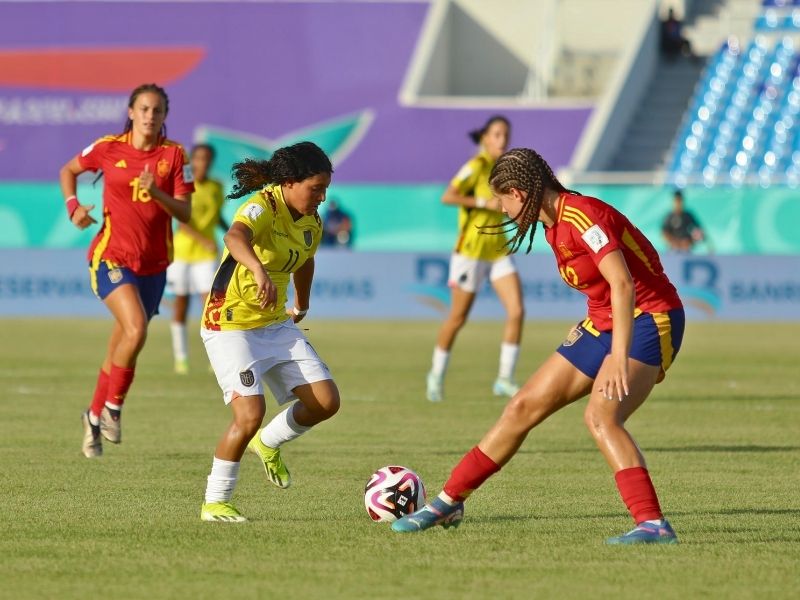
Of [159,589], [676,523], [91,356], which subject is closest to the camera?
[159,589]

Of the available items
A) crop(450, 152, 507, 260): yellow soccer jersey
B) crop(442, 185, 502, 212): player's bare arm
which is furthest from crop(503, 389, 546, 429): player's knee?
crop(450, 152, 507, 260): yellow soccer jersey

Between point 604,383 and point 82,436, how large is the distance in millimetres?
5705

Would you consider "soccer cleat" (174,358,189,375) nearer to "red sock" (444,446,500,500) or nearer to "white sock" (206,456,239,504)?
"white sock" (206,456,239,504)

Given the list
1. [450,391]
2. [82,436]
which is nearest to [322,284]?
[450,391]

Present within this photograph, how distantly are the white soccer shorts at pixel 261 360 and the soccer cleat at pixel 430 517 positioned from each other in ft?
3.02

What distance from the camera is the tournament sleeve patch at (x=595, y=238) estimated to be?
695cm

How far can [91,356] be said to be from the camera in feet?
63.8

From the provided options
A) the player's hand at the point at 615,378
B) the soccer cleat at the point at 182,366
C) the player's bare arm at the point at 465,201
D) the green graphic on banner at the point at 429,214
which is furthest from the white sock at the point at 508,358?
the green graphic on banner at the point at 429,214

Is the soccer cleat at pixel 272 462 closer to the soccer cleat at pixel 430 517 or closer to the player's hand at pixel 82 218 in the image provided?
the soccer cleat at pixel 430 517

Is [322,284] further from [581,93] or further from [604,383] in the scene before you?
[604,383]

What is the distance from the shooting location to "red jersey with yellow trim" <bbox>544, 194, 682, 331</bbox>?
7016 mm

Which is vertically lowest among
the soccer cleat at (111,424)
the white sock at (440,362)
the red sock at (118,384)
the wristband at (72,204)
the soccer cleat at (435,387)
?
the soccer cleat at (435,387)

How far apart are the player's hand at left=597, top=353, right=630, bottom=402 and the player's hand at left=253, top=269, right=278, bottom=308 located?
155 cm

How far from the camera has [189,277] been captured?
17844 millimetres
